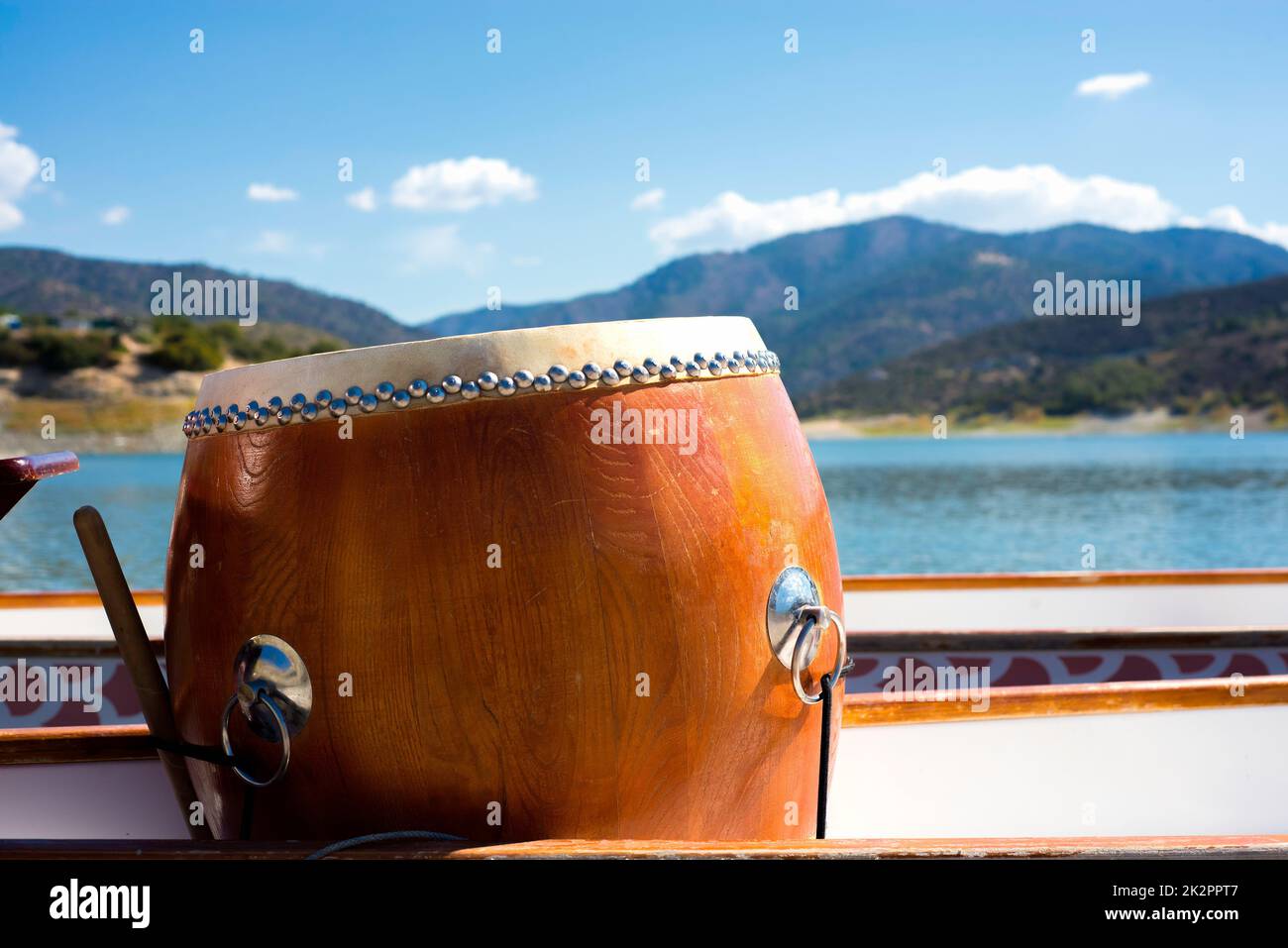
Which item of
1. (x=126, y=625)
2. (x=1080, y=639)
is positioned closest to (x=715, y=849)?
(x=126, y=625)

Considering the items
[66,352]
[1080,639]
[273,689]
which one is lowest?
[1080,639]

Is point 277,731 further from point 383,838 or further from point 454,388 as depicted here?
point 454,388

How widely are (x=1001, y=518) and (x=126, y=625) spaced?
963 inches

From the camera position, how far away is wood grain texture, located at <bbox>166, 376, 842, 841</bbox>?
143 cm

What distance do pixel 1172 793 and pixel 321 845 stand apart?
1.89 meters

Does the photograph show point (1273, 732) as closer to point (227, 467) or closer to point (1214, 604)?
point (227, 467)

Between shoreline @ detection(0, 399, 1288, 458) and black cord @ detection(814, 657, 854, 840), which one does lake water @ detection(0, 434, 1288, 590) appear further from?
black cord @ detection(814, 657, 854, 840)

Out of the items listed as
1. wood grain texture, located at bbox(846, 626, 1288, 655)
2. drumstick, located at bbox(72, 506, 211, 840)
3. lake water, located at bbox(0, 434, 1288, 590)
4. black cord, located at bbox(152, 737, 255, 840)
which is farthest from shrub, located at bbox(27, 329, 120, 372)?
black cord, located at bbox(152, 737, 255, 840)

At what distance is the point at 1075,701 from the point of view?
95.0 inches

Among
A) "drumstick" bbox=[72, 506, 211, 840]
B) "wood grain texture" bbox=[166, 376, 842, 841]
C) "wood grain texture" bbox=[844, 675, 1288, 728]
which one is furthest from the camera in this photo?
"wood grain texture" bbox=[844, 675, 1288, 728]

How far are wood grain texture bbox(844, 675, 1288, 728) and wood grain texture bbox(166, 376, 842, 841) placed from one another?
32.0 inches

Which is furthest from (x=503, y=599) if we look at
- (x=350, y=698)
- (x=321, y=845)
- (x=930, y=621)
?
(x=930, y=621)

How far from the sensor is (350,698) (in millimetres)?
1460
